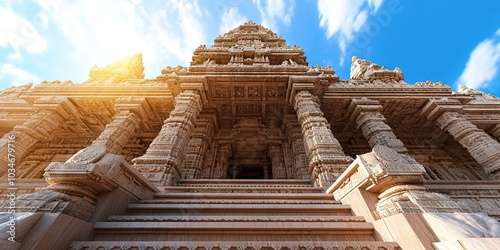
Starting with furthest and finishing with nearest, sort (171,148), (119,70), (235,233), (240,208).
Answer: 1. (119,70)
2. (171,148)
3. (240,208)
4. (235,233)

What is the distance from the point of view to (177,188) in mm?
4406

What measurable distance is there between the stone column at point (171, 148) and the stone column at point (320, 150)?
11.9 feet

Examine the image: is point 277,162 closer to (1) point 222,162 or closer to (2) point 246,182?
(1) point 222,162

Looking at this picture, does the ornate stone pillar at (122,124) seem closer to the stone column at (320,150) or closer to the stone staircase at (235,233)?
the stone staircase at (235,233)

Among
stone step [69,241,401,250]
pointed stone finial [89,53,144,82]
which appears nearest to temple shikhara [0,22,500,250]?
stone step [69,241,401,250]

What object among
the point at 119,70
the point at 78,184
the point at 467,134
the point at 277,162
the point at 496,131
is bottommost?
the point at 78,184

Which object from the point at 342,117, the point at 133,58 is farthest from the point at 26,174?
the point at 342,117

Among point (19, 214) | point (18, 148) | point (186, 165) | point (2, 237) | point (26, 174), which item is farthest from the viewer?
point (26, 174)

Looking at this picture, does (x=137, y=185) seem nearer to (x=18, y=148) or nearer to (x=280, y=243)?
(x=280, y=243)

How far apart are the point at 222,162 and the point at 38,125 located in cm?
717

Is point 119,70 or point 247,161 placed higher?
point 119,70

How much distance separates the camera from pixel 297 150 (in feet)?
27.0

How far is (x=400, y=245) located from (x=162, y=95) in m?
8.97

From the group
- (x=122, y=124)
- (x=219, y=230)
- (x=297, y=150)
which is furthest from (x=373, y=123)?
(x=122, y=124)
